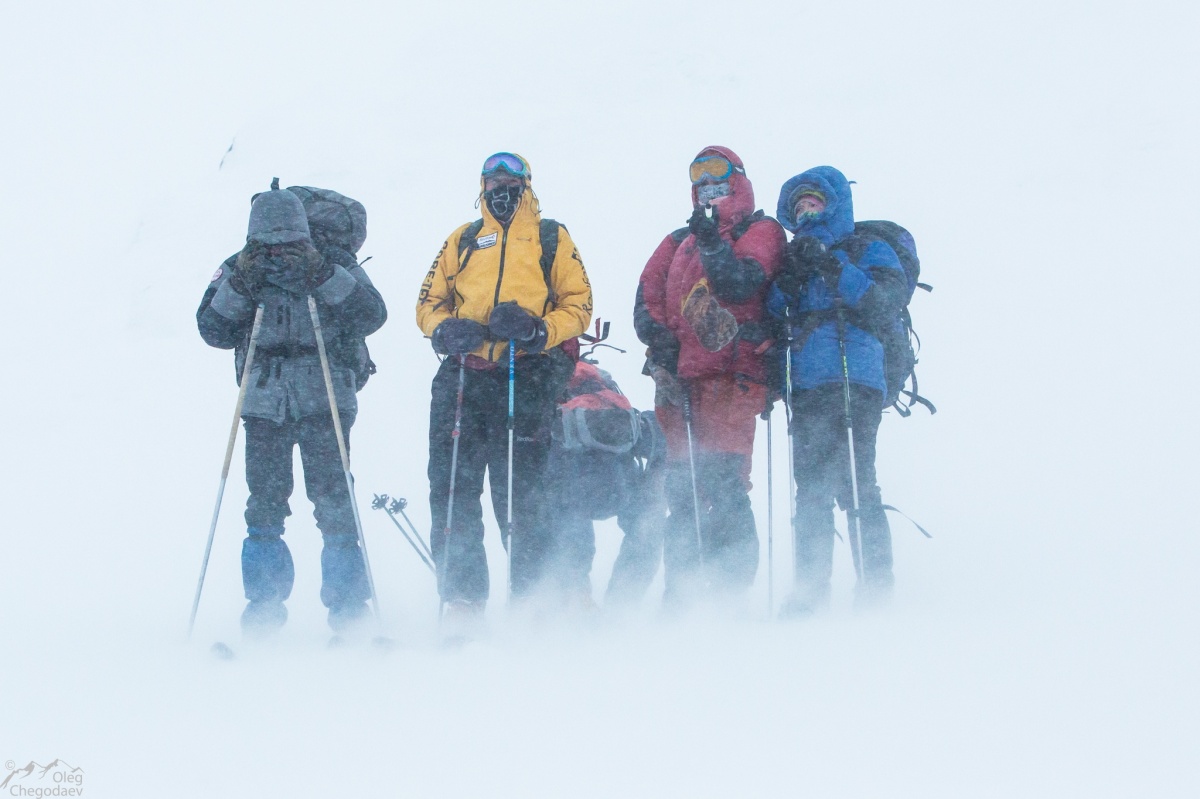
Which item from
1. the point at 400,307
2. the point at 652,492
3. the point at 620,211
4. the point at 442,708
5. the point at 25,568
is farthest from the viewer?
the point at 620,211

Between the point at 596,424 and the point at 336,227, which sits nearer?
the point at 336,227

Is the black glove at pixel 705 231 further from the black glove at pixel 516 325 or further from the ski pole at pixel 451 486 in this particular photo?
the ski pole at pixel 451 486

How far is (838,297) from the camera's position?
5.30m

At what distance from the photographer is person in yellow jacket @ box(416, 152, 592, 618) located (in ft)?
16.9

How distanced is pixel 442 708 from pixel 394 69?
3605cm

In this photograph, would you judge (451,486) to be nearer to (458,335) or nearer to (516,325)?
(458,335)

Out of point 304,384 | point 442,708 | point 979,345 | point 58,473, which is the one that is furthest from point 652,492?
point 979,345

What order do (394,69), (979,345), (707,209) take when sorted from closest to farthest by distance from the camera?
1. (707,209)
2. (979,345)
3. (394,69)

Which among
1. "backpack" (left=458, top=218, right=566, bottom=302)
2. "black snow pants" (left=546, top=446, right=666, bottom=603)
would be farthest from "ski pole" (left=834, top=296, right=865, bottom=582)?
"backpack" (left=458, top=218, right=566, bottom=302)

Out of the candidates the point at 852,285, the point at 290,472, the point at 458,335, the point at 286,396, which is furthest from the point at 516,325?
the point at 852,285

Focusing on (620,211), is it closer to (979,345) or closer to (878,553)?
(979,345)

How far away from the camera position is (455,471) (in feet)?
16.8

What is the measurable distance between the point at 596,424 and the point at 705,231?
1364 mm
